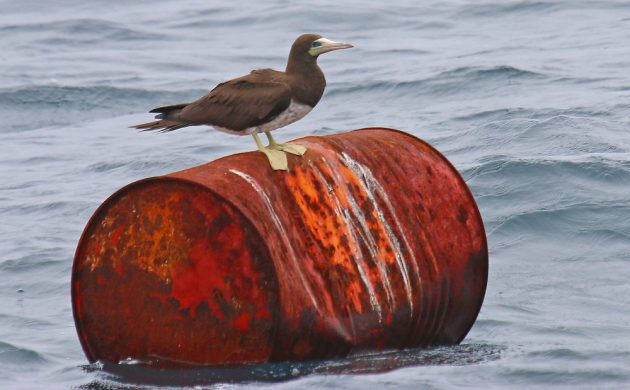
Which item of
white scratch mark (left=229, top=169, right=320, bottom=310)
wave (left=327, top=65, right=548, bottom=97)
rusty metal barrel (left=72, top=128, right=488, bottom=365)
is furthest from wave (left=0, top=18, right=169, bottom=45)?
white scratch mark (left=229, top=169, right=320, bottom=310)

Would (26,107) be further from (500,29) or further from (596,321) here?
(596,321)

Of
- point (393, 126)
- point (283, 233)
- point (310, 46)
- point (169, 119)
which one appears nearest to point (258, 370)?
point (283, 233)

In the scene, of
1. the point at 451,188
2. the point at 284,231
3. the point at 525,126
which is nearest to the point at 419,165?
the point at 451,188

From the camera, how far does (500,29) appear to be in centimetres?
2270

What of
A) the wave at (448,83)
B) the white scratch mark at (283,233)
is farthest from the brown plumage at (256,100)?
the wave at (448,83)

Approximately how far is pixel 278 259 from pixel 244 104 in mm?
1168

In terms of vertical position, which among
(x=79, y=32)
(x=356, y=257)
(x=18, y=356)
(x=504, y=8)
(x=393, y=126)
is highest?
(x=79, y=32)

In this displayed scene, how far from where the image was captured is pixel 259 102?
771 cm

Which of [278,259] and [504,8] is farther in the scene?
[504,8]

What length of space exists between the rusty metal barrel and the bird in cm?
29

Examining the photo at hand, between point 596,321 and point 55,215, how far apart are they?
612 centimetres

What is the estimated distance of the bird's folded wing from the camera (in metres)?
7.71

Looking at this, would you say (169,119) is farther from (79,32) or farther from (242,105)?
(79,32)

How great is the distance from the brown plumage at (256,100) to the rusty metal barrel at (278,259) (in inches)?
11.8
